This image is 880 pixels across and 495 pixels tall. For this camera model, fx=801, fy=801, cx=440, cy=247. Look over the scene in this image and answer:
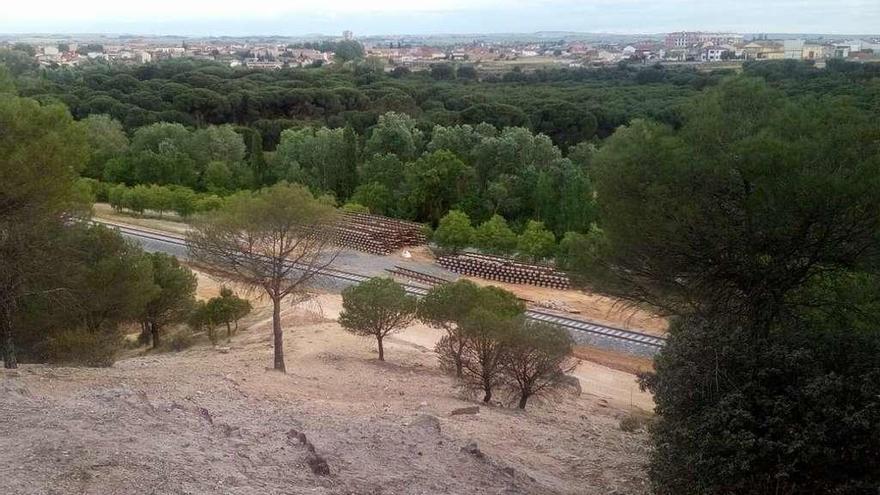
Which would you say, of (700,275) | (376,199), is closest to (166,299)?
(700,275)

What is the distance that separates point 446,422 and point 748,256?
4841 mm

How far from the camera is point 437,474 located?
8922 millimetres

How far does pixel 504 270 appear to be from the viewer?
30.1m

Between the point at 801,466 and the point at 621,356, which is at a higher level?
the point at 801,466

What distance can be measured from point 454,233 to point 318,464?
2462cm

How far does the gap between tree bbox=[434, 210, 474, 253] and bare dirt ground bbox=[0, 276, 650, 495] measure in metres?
16.4

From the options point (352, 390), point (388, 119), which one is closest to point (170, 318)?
point (352, 390)

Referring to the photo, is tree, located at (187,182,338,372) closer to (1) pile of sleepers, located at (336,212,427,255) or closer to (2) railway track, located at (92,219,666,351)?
(2) railway track, located at (92,219,666,351)

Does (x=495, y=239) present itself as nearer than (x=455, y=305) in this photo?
No

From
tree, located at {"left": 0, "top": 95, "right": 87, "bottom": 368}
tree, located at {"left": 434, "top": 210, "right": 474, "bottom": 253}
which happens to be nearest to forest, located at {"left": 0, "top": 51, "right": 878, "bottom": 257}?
tree, located at {"left": 434, "top": 210, "right": 474, "bottom": 253}

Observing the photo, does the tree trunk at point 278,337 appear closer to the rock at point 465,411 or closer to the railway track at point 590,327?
the railway track at point 590,327

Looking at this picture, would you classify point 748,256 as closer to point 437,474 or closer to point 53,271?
point 437,474

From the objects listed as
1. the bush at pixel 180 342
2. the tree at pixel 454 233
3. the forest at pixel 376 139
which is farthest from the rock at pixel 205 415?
the tree at pixel 454 233

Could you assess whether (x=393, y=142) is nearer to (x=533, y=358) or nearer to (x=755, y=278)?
(x=533, y=358)
